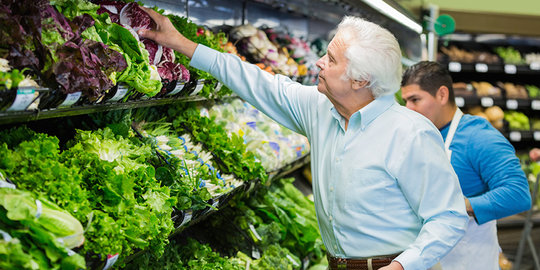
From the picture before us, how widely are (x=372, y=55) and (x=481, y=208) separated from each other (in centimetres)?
119

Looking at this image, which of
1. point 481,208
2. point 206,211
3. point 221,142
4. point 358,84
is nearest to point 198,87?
point 221,142

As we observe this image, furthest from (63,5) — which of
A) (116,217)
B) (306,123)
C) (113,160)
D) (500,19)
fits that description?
(500,19)

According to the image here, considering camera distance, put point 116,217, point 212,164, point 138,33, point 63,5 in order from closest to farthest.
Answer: point 116,217 → point 63,5 → point 138,33 → point 212,164

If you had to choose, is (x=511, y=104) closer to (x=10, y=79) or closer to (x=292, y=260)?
(x=292, y=260)

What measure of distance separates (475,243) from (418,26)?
269cm

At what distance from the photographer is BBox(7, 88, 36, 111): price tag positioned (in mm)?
1453

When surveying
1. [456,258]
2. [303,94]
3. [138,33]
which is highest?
[138,33]

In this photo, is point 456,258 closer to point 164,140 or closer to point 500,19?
point 164,140

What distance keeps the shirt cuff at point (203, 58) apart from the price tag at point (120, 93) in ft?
2.17

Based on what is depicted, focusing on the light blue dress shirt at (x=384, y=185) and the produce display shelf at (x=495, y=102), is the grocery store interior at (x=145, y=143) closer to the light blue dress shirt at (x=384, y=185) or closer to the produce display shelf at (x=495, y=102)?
the light blue dress shirt at (x=384, y=185)

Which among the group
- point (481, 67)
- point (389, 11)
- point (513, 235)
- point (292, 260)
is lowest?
point (513, 235)

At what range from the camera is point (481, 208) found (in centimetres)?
302

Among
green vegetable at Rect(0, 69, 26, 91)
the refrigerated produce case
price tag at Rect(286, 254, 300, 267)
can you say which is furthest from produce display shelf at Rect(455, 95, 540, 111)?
green vegetable at Rect(0, 69, 26, 91)

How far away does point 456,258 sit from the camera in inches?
128
